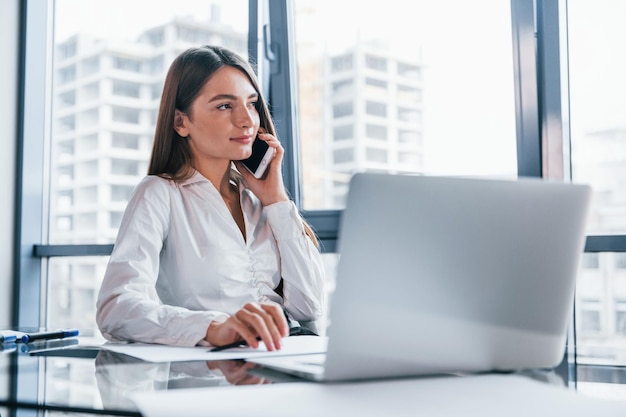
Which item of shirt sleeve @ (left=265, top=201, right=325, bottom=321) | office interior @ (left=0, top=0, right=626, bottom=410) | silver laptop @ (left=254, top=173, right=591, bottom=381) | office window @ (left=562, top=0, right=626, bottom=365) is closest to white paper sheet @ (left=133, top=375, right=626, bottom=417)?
silver laptop @ (left=254, top=173, right=591, bottom=381)

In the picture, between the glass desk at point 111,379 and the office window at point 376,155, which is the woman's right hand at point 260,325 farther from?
the office window at point 376,155

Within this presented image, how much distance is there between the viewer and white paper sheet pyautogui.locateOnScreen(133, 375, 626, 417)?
2.21 feet

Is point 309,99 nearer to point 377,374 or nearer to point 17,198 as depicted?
point 17,198

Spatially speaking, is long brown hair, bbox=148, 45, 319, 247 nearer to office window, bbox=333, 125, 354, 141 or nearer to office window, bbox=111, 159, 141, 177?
office window, bbox=333, 125, 354, 141

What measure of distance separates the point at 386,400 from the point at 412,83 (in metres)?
2.00

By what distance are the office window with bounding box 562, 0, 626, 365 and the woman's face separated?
1.17 metres

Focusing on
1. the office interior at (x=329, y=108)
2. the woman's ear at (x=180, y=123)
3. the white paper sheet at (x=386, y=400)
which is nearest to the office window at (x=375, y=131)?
the office interior at (x=329, y=108)

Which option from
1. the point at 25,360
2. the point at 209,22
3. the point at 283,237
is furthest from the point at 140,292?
the point at 209,22

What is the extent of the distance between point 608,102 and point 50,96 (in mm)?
2619

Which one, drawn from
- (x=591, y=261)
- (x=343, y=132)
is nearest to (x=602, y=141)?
(x=591, y=261)

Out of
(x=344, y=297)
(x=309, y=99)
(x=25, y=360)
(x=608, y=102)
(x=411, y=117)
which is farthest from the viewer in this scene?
(x=309, y=99)

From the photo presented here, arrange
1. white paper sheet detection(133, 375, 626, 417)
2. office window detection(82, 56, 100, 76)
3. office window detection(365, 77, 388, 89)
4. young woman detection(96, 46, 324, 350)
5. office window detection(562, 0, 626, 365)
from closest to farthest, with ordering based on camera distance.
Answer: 1. white paper sheet detection(133, 375, 626, 417)
2. young woman detection(96, 46, 324, 350)
3. office window detection(562, 0, 626, 365)
4. office window detection(365, 77, 388, 89)
5. office window detection(82, 56, 100, 76)

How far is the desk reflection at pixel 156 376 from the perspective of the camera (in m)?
0.78

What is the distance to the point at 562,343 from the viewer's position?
904 mm
